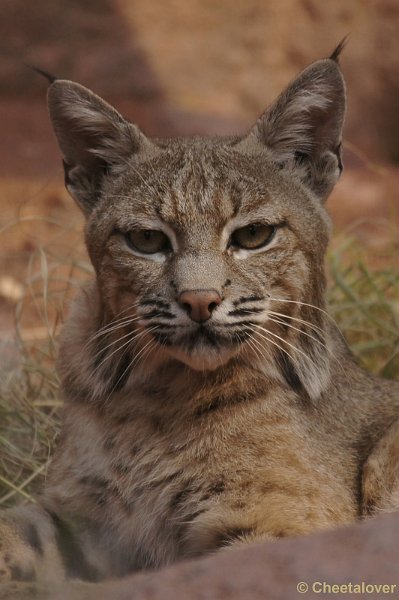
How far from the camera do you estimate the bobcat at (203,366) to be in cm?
413

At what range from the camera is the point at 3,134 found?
11.9 meters

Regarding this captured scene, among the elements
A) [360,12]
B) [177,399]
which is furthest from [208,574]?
[360,12]

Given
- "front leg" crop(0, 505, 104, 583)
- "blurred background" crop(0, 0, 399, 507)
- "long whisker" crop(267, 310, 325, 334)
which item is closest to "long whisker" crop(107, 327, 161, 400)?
"long whisker" crop(267, 310, 325, 334)

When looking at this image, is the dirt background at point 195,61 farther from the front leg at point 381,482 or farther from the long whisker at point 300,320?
the front leg at point 381,482

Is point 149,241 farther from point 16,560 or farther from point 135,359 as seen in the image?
point 16,560

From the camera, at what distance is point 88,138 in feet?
15.7

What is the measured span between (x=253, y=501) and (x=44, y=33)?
28.8 feet

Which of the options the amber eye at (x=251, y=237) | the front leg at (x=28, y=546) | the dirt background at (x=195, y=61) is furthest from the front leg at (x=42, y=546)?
the dirt background at (x=195, y=61)

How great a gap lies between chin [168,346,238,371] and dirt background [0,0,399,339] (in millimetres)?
7241

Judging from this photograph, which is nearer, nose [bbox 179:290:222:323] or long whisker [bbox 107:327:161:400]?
nose [bbox 179:290:222:323]

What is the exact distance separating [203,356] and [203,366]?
81 millimetres

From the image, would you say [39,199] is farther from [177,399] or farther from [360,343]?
[177,399]

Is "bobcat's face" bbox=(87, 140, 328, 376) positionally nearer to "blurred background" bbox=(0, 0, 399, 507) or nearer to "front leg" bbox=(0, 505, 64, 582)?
"front leg" bbox=(0, 505, 64, 582)

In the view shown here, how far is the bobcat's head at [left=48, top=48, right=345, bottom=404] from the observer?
408cm
